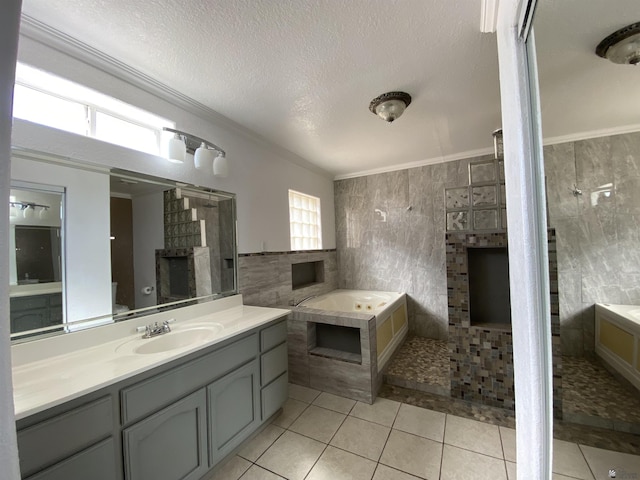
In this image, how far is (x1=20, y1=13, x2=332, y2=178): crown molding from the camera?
1.25 m

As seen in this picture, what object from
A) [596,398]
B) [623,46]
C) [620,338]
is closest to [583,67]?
[623,46]

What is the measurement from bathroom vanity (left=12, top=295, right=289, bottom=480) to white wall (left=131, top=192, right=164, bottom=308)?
20cm

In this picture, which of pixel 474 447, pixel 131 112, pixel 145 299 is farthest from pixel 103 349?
pixel 474 447

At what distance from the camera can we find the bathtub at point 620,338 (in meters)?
1.22

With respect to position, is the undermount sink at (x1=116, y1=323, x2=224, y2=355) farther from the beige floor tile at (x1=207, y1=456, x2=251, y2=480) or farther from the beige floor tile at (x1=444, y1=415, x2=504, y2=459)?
the beige floor tile at (x1=444, y1=415, x2=504, y2=459)

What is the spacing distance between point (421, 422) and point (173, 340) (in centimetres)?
190

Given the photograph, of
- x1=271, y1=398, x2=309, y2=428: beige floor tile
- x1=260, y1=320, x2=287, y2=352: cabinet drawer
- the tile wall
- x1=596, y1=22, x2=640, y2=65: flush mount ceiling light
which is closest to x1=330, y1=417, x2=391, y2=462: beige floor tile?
x1=271, y1=398, x2=309, y2=428: beige floor tile

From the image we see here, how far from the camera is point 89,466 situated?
97 cm

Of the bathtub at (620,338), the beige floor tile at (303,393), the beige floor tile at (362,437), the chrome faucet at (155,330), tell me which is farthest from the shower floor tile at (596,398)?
the chrome faucet at (155,330)

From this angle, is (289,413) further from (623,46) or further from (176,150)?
(623,46)

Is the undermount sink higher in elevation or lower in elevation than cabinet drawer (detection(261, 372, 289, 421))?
higher

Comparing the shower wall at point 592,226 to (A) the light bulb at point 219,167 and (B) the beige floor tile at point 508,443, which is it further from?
(A) the light bulb at point 219,167

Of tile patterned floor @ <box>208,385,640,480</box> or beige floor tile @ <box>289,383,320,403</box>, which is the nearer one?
tile patterned floor @ <box>208,385,640,480</box>

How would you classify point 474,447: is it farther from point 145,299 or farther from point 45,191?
point 45,191
